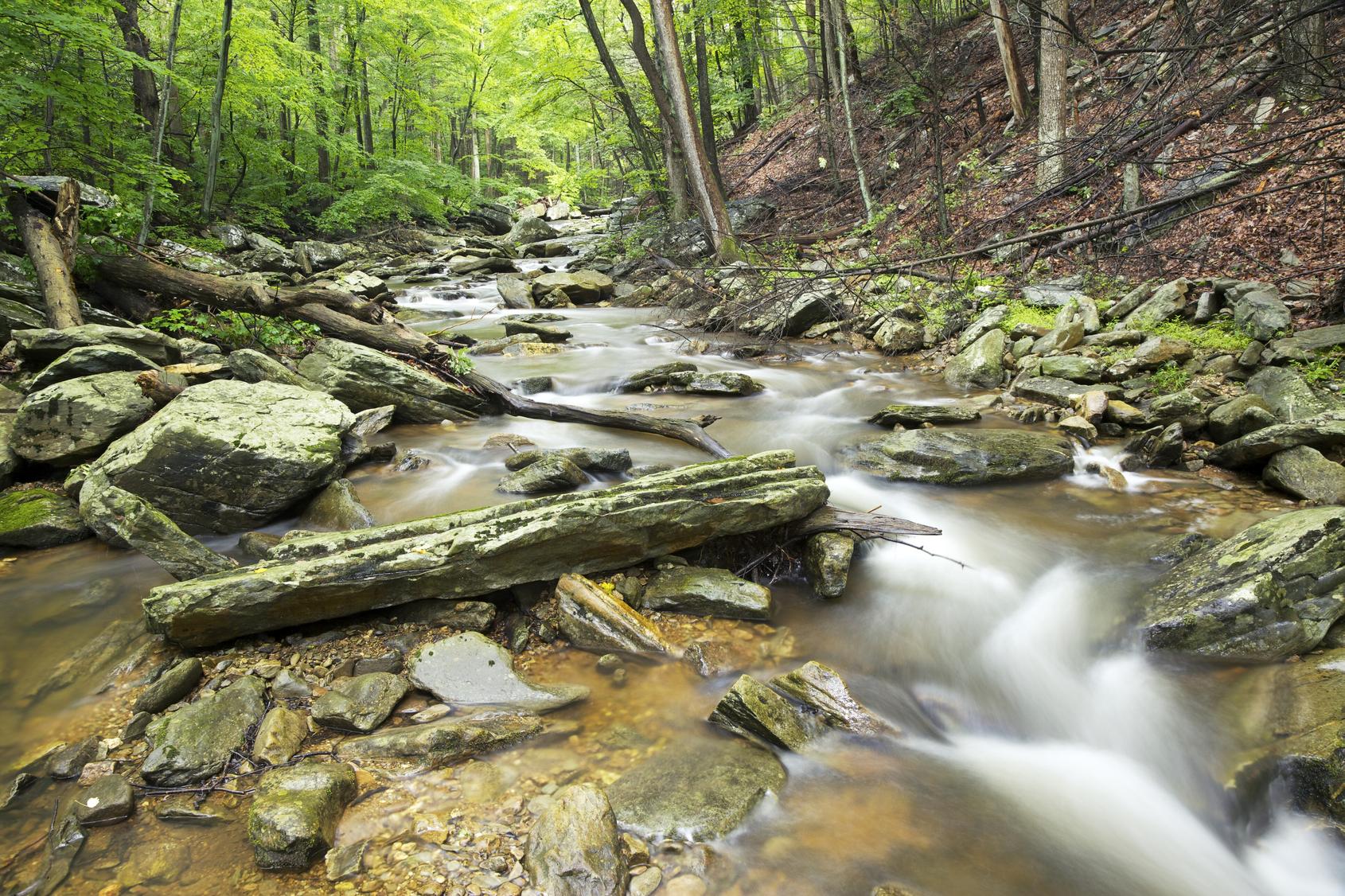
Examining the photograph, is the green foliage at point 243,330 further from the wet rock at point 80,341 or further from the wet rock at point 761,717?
the wet rock at point 761,717

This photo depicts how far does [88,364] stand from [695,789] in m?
6.56

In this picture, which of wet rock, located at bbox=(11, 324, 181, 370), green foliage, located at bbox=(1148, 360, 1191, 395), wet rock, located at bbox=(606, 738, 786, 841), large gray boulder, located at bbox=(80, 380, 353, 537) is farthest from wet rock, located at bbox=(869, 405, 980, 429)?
wet rock, located at bbox=(11, 324, 181, 370)

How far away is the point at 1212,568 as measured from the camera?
389 centimetres

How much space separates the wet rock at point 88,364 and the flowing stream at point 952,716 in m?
1.91

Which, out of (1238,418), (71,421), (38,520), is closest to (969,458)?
(1238,418)

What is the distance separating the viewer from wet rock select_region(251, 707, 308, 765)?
2.98 meters

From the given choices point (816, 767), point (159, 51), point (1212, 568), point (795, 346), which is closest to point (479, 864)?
point (816, 767)

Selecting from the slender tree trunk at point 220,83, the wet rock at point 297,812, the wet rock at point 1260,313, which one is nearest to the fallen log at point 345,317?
the wet rock at point 297,812

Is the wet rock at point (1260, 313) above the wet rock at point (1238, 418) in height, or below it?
above

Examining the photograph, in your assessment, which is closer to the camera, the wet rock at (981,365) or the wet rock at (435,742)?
the wet rock at (435,742)

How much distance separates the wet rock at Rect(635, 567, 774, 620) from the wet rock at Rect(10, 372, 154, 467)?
478cm

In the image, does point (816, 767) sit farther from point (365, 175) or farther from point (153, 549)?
point (365, 175)

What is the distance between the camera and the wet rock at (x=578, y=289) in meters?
16.4

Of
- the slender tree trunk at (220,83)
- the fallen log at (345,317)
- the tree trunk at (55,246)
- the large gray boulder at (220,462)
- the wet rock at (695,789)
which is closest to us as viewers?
the wet rock at (695,789)
